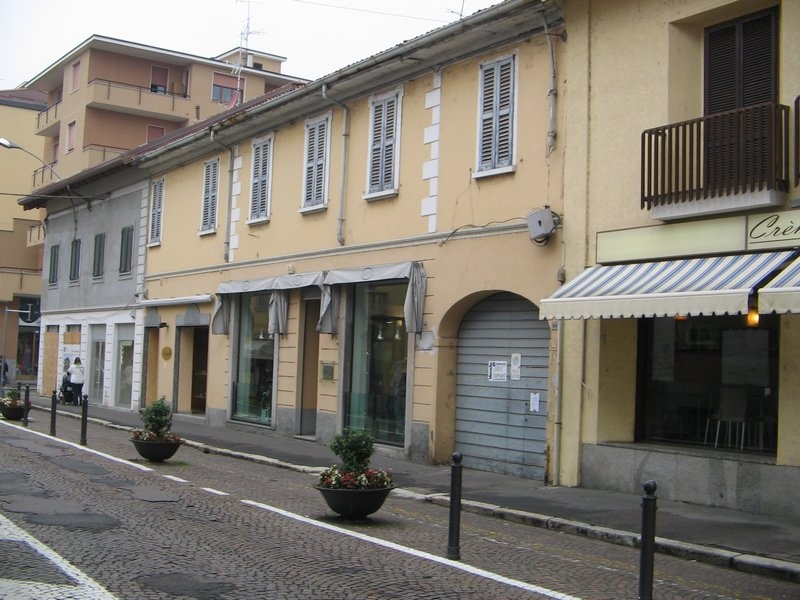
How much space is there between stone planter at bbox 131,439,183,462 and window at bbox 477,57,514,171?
686 cm

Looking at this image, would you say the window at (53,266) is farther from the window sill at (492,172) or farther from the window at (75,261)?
the window sill at (492,172)

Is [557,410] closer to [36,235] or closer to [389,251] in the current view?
[389,251]

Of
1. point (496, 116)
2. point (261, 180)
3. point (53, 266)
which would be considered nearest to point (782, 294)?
point (496, 116)

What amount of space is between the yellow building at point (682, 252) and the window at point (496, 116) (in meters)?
1.30

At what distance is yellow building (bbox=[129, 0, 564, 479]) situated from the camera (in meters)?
14.8

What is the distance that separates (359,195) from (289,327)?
12.5ft

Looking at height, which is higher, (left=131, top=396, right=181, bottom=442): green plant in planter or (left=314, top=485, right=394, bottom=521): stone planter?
(left=131, top=396, right=181, bottom=442): green plant in planter

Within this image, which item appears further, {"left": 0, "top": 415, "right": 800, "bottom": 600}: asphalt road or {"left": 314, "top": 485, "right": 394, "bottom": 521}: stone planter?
{"left": 314, "top": 485, "right": 394, "bottom": 521}: stone planter

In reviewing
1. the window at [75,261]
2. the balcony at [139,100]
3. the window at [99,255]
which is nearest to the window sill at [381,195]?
the window at [99,255]

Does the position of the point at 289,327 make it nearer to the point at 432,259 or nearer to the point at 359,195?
the point at 359,195

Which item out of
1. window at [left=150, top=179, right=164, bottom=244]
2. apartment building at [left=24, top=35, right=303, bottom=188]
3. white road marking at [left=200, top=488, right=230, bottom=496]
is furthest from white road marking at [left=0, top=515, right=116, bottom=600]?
apartment building at [left=24, top=35, right=303, bottom=188]

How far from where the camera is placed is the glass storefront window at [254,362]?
21.7m

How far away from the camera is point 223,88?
42.7m

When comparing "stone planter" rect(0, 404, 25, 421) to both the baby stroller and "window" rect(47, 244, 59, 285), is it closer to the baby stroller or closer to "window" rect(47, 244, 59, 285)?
the baby stroller
